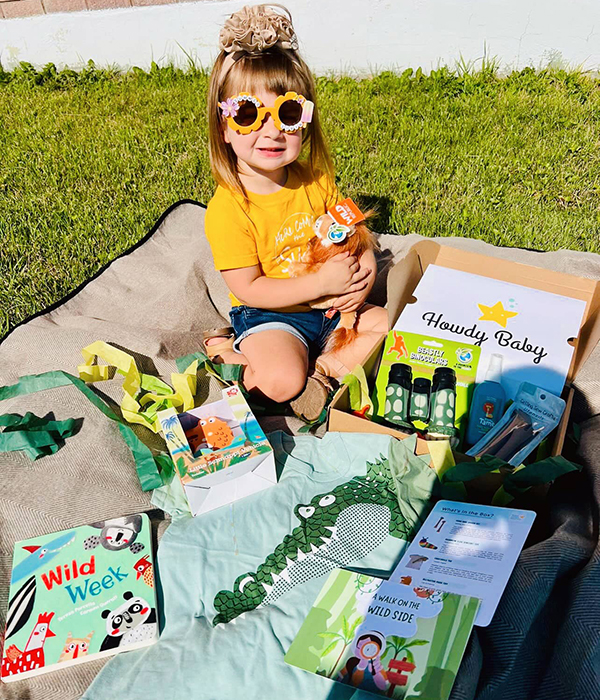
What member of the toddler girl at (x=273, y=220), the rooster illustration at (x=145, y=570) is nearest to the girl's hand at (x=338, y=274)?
the toddler girl at (x=273, y=220)

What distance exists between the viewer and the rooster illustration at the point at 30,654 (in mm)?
1138

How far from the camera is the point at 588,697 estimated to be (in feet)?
2.98

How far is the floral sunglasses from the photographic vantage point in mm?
1565

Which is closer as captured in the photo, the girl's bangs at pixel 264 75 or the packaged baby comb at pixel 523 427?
the packaged baby comb at pixel 523 427

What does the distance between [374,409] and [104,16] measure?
3215 millimetres

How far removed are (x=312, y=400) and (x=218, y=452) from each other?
43 cm

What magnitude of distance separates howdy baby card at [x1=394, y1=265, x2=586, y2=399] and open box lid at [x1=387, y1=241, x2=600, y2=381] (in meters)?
0.03

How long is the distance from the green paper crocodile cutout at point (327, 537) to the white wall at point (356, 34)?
2.86m

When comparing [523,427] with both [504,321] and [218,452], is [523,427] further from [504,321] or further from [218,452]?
[218,452]

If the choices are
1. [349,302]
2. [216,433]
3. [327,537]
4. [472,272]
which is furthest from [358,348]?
[327,537]

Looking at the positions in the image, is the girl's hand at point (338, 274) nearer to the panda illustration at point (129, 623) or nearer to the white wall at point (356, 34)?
the panda illustration at point (129, 623)

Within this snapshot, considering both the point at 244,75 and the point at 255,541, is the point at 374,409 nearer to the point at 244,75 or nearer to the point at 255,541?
the point at 255,541

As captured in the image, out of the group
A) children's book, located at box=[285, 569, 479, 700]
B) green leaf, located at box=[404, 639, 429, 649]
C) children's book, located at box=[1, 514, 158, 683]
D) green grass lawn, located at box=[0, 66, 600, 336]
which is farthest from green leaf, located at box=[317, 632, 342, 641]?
green grass lawn, located at box=[0, 66, 600, 336]

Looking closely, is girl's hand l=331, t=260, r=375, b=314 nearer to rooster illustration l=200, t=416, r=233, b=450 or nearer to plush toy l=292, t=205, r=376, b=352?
plush toy l=292, t=205, r=376, b=352
